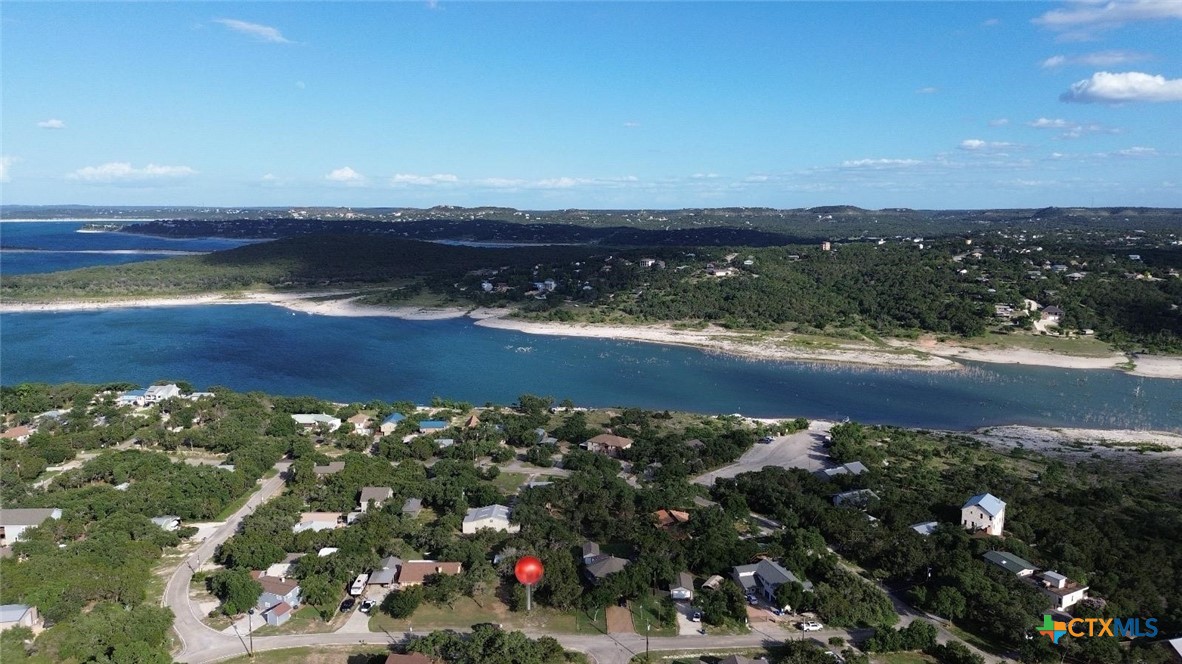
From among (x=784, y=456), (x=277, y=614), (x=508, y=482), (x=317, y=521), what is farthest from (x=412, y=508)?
(x=784, y=456)

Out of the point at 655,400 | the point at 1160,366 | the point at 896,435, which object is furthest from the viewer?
the point at 1160,366

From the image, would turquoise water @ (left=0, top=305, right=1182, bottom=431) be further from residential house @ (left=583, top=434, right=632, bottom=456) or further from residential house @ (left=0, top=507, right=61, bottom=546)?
residential house @ (left=0, top=507, right=61, bottom=546)

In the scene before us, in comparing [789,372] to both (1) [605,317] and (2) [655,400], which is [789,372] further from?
(1) [605,317]

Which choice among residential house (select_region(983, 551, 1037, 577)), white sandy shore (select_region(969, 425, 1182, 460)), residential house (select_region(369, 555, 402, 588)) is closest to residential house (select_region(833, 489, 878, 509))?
residential house (select_region(983, 551, 1037, 577))

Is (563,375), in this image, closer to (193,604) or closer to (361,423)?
(361,423)

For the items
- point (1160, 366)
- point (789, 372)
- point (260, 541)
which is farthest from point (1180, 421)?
point (260, 541)
